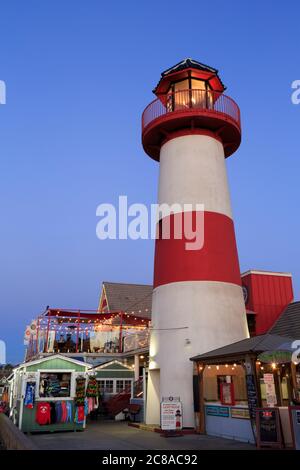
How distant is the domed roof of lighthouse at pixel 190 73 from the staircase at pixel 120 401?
1482 cm

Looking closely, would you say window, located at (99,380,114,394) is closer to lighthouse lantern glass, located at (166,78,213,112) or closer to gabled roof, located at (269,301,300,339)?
gabled roof, located at (269,301,300,339)

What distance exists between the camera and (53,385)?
669 inches

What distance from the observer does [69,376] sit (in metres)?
17.5

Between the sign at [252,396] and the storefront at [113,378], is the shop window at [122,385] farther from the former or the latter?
the sign at [252,396]

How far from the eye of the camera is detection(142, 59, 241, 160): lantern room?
18.6 m

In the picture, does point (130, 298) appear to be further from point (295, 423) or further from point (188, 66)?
point (295, 423)

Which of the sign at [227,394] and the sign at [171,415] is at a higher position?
the sign at [227,394]

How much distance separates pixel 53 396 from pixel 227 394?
705 cm

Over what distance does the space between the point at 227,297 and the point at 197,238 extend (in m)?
2.65

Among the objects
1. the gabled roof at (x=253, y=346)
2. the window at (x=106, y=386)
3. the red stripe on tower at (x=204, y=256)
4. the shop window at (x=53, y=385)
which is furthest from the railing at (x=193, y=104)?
the window at (x=106, y=386)

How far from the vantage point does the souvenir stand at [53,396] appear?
635 inches

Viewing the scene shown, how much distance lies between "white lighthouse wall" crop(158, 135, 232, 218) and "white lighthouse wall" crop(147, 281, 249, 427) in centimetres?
356

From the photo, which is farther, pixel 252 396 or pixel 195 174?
pixel 195 174

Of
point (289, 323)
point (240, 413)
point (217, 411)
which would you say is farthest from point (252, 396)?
point (289, 323)
